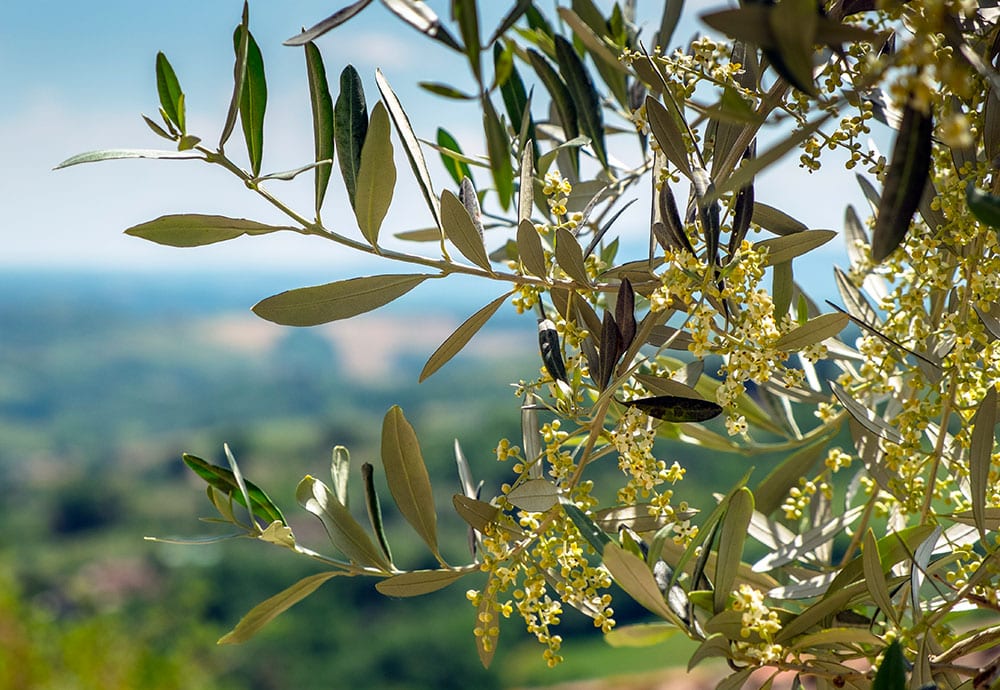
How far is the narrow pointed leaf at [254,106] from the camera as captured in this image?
407mm

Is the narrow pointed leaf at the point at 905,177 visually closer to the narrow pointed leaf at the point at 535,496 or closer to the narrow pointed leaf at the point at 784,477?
the narrow pointed leaf at the point at 535,496

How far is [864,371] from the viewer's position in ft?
1.57

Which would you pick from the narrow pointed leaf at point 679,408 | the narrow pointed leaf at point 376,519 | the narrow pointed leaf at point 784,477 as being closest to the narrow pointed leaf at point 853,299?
the narrow pointed leaf at point 784,477

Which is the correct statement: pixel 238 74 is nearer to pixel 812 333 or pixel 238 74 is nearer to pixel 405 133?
pixel 405 133

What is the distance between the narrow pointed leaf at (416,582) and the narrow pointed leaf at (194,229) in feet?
0.64

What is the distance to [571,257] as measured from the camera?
390 millimetres

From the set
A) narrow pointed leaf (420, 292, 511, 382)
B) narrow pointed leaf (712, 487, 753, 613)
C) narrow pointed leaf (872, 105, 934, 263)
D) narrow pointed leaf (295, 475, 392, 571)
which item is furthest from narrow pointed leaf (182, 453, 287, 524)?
narrow pointed leaf (872, 105, 934, 263)

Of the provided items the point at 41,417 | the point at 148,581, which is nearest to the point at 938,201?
the point at 148,581

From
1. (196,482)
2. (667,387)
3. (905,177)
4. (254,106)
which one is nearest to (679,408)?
(667,387)

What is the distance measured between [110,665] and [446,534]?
144 inches

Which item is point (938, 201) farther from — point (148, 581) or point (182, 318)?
point (182, 318)

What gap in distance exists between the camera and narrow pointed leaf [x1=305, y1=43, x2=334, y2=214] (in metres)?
0.40

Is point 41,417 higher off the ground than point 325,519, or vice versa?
point 325,519

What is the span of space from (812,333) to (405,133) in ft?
0.66
